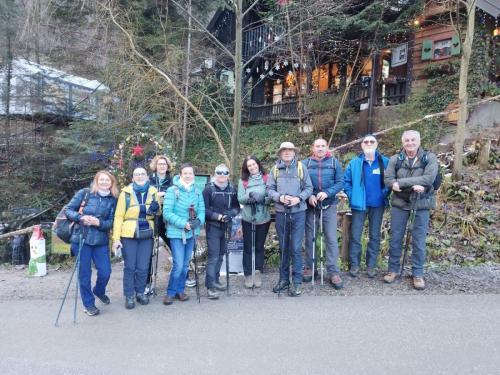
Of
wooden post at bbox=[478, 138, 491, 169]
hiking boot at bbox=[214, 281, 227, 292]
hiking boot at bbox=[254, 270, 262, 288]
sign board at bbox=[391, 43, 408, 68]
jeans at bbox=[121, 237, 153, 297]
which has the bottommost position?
hiking boot at bbox=[214, 281, 227, 292]

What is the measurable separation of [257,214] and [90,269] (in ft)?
7.66

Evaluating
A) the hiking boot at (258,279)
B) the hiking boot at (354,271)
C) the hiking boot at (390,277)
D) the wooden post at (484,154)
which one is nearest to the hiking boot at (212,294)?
the hiking boot at (258,279)

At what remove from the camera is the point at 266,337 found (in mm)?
3918

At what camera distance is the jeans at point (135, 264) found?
4785mm

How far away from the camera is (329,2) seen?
9.23 metres

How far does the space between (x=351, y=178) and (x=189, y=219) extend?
96.5 inches

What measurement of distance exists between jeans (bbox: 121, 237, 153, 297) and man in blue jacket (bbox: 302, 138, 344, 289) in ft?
7.43

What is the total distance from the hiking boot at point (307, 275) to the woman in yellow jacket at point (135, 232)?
2.24 m

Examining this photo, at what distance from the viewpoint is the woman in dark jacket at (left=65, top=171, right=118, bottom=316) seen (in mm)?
4598

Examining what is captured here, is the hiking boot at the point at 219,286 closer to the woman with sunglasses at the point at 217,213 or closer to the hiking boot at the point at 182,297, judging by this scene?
the woman with sunglasses at the point at 217,213

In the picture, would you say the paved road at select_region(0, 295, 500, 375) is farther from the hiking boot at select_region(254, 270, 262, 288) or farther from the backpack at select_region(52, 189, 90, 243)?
the backpack at select_region(52, 189, 90, 243)

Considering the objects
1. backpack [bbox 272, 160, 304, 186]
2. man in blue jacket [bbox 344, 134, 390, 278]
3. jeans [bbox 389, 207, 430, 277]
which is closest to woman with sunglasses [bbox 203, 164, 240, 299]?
backpack [bbox 272, 160, 304, 186]

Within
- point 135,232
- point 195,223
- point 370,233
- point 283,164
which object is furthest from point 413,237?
point 135,232

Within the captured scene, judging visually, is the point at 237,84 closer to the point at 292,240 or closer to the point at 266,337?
the point at 292,240
